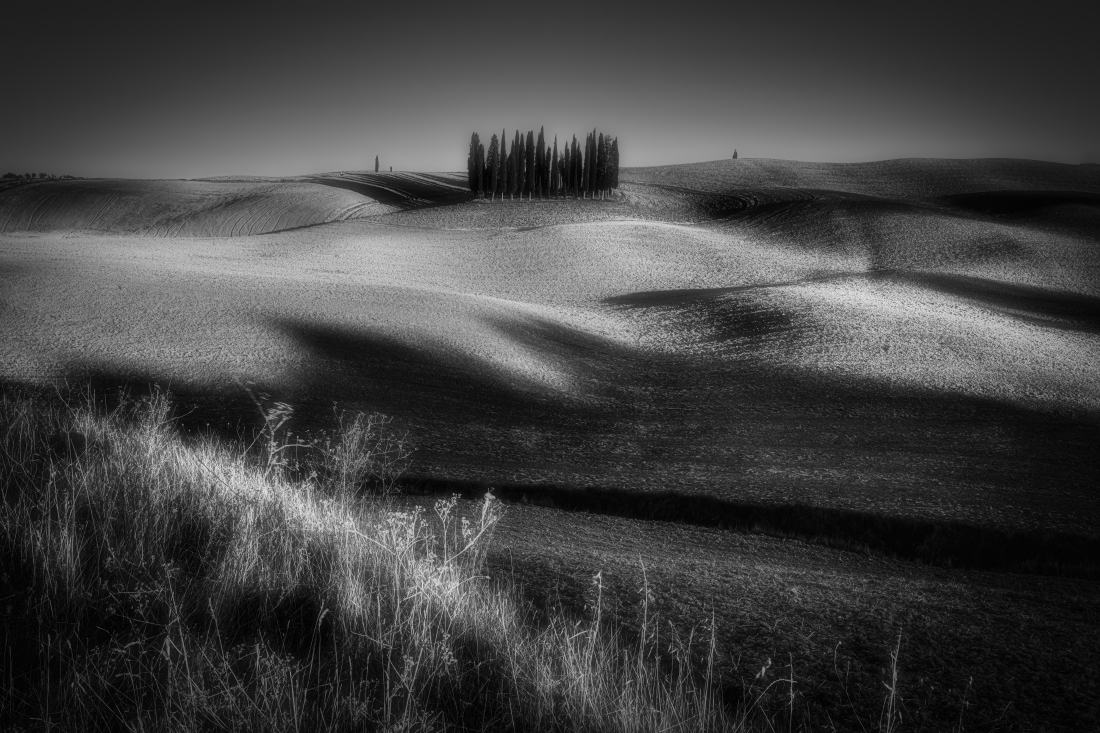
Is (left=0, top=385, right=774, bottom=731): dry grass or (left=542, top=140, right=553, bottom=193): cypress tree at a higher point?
(left=542, top=140, right=553, bottom=193): cypress tree

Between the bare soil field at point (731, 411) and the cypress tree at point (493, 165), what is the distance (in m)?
25.5

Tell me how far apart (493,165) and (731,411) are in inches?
1759

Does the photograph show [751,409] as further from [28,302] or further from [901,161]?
[901,161]

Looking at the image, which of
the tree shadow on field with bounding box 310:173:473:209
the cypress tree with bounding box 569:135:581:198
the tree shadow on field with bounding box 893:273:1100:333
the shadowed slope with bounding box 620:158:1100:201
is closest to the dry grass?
the tree shadow on field with bounding box 893:273:1100:333

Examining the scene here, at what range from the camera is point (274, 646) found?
378 cm

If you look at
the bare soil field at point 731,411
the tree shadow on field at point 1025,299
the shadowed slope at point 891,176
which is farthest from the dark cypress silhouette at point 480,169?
the tree shadow on field at point 1025,299

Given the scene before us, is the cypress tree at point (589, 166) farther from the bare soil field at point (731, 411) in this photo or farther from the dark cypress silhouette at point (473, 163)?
the bare soil field at point (731, 411)

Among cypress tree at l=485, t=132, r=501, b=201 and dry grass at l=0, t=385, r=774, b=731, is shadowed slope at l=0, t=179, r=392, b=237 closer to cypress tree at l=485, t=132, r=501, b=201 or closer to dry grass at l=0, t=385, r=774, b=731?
cypress tree at l=485, t=132, r=501, b=201

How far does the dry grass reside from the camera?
3154 mm

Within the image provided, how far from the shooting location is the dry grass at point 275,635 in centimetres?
315

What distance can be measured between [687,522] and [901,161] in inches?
2850

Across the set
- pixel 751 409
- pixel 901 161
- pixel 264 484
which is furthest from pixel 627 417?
pixel 901 161

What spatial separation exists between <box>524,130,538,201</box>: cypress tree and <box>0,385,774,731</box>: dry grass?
50290 millimetres

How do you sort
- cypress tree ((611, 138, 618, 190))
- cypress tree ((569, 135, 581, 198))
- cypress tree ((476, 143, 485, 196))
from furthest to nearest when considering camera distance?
cypress tree ((569, 135, 581, 198)) < cypress tree ((476, 143, 485, 196)) < cypress tree ((611, 138, 618, 190))
